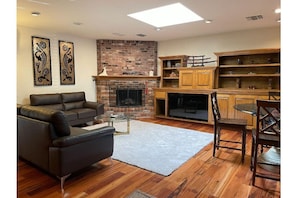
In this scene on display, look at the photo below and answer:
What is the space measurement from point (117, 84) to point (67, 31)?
6.62 ft

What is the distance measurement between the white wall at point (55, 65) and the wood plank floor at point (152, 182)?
2686 mm

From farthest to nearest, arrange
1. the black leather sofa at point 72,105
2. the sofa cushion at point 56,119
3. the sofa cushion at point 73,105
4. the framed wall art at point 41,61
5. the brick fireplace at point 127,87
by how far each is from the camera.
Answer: the brick fireplace at point 127,87 → the sofa cushion at point 73,105 → the framed wall art at point 41,61 → the black leather sofa at point 72,105 → the sofa cushion at point 56,119

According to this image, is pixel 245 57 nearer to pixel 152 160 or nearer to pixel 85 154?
pixel 152 160

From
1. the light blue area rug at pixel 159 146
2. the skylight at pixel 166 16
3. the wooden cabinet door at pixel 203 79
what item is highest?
the skylight at pixel 166 16

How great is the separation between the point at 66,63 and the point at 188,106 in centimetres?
361

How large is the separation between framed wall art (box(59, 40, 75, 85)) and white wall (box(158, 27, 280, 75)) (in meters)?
2.72

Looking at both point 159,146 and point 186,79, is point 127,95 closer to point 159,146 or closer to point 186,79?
point 186,79

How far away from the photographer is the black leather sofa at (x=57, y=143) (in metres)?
2.38

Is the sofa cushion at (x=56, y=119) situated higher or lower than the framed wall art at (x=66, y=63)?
lower

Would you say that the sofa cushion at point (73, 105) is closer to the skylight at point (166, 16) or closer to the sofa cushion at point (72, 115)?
the sofa cushion at point (72, 115)

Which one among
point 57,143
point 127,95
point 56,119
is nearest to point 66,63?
point 127,95

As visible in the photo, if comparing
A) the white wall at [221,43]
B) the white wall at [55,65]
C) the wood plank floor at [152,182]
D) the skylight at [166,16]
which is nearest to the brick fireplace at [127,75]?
the white wall at [55,65]

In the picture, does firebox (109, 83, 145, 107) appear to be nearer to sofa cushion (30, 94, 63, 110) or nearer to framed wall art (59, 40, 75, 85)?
framed wall art (59, 40, 75, 85)

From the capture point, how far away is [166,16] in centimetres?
441
